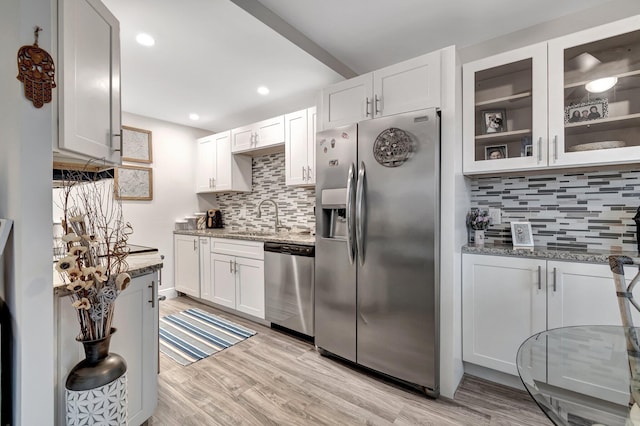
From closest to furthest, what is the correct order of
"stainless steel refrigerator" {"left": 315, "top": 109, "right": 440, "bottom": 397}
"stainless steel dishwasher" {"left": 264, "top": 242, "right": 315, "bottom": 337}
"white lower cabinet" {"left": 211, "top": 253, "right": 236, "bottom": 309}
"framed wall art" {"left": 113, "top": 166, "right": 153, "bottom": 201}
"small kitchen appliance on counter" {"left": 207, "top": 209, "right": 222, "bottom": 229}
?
"stainless steel refrigerator" {"left": 315, "top": 109, "right": 440, "bottom": 397}
"stainless steel dishwasher" {"left": 264, "top": 242, "right": 315, "bottom": 337}
"white lower cabinet" {"left": 211, "top": 253, "right": 236, "bottom": 309}
"framed wall art" {"left": 113, "top": 166, "right": 153, "bottom": 201}
"small kitchen appliance on counter" {"left": 207, "top": 209, "right": 222, "bottom": 229}

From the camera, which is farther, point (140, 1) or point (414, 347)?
point (414, 347)

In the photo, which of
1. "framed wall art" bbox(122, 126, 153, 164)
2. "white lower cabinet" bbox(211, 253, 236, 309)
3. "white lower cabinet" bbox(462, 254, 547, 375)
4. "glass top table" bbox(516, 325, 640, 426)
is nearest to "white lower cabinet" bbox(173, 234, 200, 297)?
"white lower cabinet" bbox(211, 253, 236, 309)

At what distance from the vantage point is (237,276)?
10.4ft

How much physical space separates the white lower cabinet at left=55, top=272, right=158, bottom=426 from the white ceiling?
1.68 m

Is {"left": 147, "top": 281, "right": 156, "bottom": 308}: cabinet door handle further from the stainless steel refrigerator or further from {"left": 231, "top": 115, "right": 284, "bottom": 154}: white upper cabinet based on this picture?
{"left": 231, "top": 115, "right": 284, "bottom": 154}: white upper cabinet

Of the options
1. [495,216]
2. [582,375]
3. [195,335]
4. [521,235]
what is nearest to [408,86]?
[495,216]

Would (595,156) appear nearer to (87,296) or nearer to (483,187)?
(483,187)

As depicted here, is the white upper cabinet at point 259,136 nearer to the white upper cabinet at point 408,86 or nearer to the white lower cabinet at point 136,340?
the white upper cabinet at point 408,86

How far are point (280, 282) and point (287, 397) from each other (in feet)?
→ 3.52

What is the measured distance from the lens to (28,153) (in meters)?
1.00

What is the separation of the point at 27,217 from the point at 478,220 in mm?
2516

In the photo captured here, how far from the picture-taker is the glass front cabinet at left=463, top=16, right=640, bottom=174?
1.67 m

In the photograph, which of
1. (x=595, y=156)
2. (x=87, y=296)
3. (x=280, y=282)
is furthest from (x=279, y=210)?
(x=595, y=156)

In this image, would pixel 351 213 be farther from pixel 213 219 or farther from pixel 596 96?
pixel 213 219
